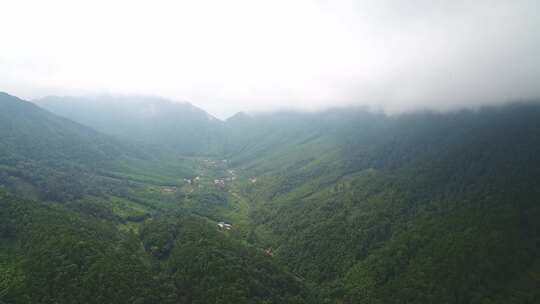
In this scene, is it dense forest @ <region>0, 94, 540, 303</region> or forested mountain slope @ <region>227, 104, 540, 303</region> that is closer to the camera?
dense forest @ <region>0, 94, 540, 303</region>

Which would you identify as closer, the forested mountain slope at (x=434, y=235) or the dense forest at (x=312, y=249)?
the dense forest at (x=312, y=249)

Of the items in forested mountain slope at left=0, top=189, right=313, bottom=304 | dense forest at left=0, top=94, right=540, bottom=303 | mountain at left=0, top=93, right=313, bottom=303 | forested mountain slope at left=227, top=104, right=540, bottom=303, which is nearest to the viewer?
forested mountain slope at left=0, top=189, right=313, bottom=304

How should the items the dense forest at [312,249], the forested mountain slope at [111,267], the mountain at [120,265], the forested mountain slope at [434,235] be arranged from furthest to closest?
Result: the forested mountain slope at [434,235] < the dense forest at [312,249] < the mountain at [120,265] < the forested mountain slope at [111,267]

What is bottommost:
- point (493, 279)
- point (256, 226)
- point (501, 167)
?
point (256, 226)

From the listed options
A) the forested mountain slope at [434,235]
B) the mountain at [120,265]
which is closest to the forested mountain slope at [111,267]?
the mountain at [120,265]

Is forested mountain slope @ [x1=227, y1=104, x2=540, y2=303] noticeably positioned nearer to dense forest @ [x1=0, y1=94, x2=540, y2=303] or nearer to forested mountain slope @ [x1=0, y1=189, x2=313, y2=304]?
dense forest @ [x1=0, y1=94, x2=540, y2=303]

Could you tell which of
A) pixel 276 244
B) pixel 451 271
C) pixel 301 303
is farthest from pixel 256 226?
pixel 451 271

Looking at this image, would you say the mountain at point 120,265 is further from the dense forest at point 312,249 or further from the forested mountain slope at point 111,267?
the dense forest at point 312,249

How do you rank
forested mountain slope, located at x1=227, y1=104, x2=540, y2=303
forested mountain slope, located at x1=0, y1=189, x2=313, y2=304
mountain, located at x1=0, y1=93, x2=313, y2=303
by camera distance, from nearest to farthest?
forested mountain slope, located at x1=0, y1=189, x2=313, y2=304 → mountain, located at x1=0, y1=93, x2=313, y2=303 → forested mountain slope, located at x1=227, y1=104, x2=540, y2=303

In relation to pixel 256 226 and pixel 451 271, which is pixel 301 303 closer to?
pixel 451 271

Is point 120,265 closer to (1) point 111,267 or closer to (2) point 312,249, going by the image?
(1) point 111,267

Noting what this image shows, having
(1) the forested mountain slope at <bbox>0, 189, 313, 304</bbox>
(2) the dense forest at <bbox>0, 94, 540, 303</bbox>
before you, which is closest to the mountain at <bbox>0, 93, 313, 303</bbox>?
(1) the forested mountain slope at <bbox>0, 189, 313, 304</bbox>
